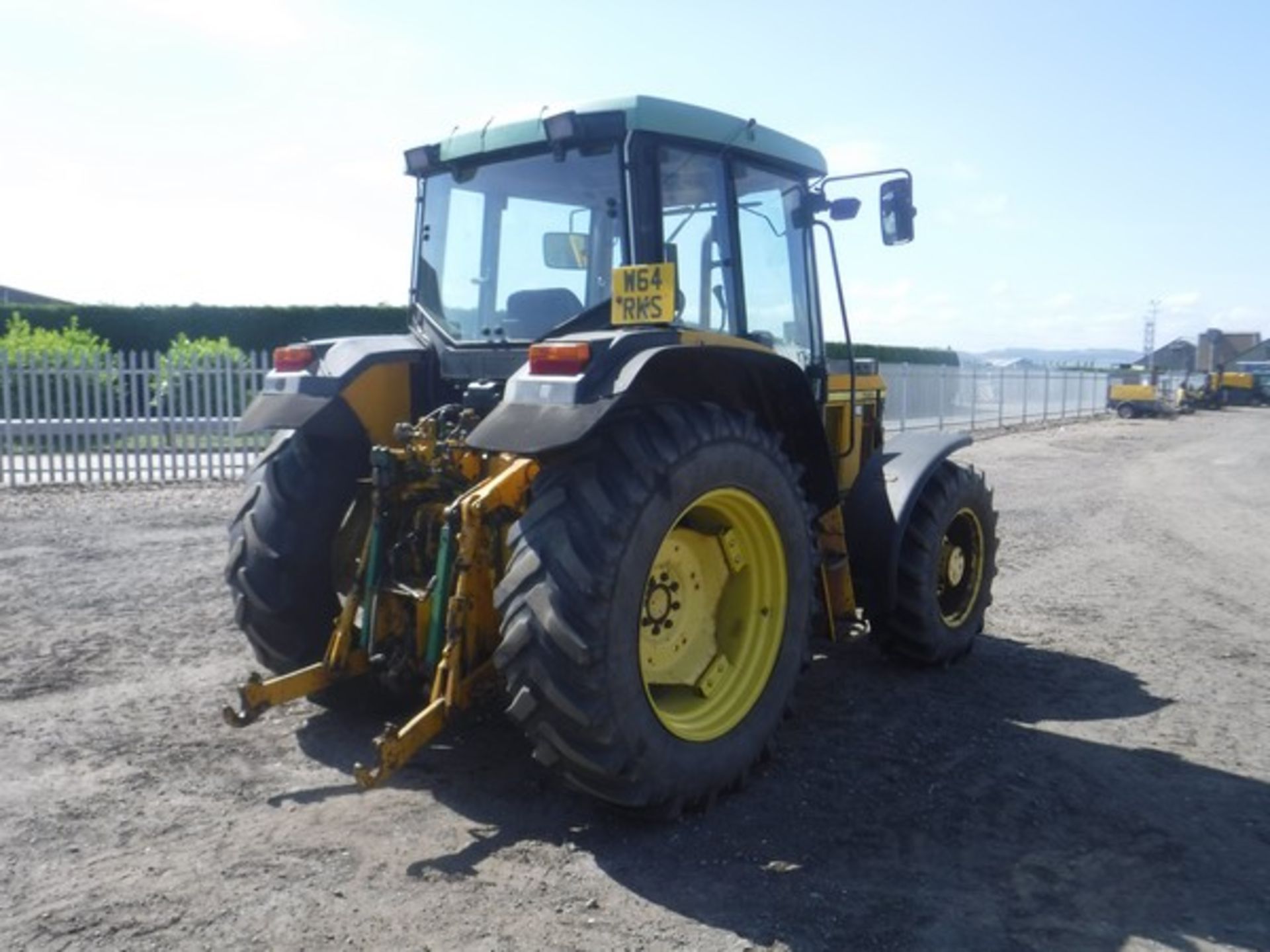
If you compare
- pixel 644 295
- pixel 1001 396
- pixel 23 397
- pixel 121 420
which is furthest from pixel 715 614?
pixel 1001 396

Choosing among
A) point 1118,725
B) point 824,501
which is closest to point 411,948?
point 824,501

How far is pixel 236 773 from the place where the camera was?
409 cm

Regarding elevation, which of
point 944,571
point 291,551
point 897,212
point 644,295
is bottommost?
point 944,571

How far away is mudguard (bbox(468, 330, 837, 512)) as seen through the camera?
11.5 ft

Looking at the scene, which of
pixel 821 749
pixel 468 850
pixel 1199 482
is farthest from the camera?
pixel 1199 482

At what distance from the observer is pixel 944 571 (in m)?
5.88

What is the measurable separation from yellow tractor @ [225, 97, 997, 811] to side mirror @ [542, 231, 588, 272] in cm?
1

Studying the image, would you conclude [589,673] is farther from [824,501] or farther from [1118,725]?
[1118,725]

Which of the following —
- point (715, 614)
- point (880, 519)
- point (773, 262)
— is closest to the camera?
point (715, 614)

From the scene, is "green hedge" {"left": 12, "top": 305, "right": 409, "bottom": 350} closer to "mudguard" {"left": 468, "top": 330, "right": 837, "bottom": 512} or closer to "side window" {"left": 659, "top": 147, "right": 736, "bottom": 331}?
"side window" {"left": 659, "top": 147, "right": 736, "bottom": 331}

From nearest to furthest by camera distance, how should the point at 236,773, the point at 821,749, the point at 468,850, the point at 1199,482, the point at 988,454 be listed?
the point at 468,850, the point at 236,773, the point at 821,749, the point at 1199,482, the point at 988,454

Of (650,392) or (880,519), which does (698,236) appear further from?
(880,519)

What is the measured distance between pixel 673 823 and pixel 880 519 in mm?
2116

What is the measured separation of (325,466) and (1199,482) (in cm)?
1560
